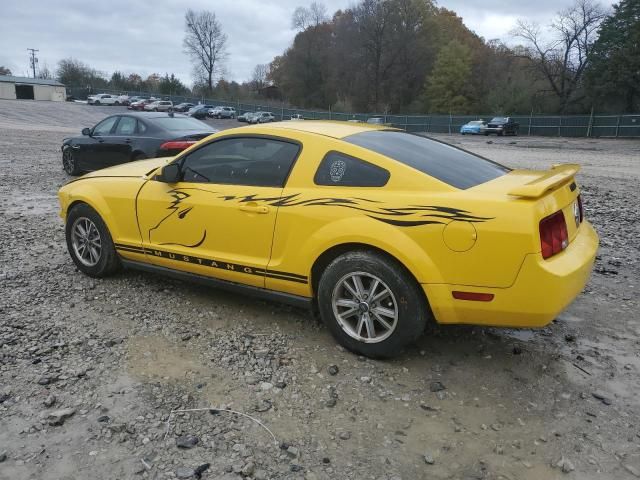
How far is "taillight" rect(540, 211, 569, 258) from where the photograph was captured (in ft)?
10.4

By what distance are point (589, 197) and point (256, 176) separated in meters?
8.07

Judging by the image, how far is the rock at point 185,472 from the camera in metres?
2.58

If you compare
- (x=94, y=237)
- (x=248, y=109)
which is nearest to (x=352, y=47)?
(x=248, y=109)

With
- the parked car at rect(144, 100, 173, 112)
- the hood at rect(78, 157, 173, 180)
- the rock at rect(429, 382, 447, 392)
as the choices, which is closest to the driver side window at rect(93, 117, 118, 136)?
the hood at rect(78, 157, 173, 180)

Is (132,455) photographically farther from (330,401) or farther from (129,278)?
(129,278)

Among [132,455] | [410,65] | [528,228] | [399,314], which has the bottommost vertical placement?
[132,455]

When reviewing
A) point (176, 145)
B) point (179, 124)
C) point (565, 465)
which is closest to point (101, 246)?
point (565, 465)

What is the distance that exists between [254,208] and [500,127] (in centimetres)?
4223

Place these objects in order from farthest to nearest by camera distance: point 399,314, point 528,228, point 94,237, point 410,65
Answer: point 410,65, point 94,237, point 399,314, point 528,228

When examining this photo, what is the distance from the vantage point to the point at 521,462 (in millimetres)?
2691

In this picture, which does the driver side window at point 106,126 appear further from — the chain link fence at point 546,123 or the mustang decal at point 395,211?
the chain link fence at point 546,123

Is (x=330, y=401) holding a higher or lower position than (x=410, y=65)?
lower

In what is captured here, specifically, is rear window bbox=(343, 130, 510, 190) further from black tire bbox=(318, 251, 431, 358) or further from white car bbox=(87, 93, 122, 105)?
white car bbox=(87, 93, 122, 105)

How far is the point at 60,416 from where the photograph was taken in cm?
300
